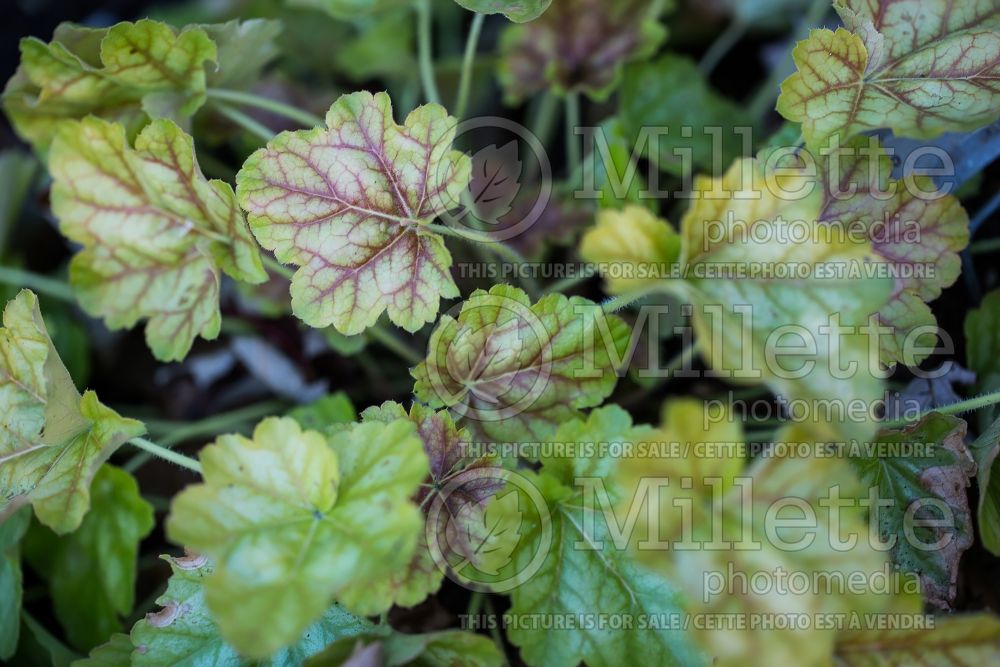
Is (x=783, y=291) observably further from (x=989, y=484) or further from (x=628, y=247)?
(x=989, y=484)

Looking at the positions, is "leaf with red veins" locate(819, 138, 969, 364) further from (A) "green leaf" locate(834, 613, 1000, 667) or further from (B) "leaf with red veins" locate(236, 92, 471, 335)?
(B) "leaf with red veins" locate(236, 92, 471, 335)

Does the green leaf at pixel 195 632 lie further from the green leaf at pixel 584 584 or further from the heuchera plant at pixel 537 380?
the green leaf at pixel 584 584

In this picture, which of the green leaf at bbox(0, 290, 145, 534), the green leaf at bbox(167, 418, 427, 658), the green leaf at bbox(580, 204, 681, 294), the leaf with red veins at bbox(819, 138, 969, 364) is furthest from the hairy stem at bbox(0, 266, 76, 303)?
the leaf with red veins at bbox(819, 138, 969, 364)

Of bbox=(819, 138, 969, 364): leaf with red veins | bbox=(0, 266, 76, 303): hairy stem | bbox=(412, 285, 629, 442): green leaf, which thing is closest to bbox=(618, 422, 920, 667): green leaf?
bbox=(412, 285, 629, 442): green leaf

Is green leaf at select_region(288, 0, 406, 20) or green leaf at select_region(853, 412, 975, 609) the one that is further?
green leaf at select_region(288, 0, 406, 20)

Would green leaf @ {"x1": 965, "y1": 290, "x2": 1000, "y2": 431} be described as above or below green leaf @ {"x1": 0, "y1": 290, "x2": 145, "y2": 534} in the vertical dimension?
above

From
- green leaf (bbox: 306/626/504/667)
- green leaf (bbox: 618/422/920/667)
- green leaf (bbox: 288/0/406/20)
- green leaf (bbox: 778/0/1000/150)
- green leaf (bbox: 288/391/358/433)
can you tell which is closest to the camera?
green leaf (bbox: 618/422/920/667)

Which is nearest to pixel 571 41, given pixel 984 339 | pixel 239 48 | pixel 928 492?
pixel 239 48

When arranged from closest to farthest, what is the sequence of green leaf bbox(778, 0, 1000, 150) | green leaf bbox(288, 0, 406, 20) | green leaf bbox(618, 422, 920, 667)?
1. green leaf bbox(618, 422, 920, 667)
2. green leaf bbox(778, 0, 1000, 150)
3. green leaf bbox(288, 0, 406, 20)

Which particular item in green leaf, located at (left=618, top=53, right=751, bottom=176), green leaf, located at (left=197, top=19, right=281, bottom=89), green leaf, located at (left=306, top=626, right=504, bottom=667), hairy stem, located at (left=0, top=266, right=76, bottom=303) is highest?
green leaf, located at (left=197, top=19, right=281, bottom=89)

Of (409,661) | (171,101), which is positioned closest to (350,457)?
(409,661)
